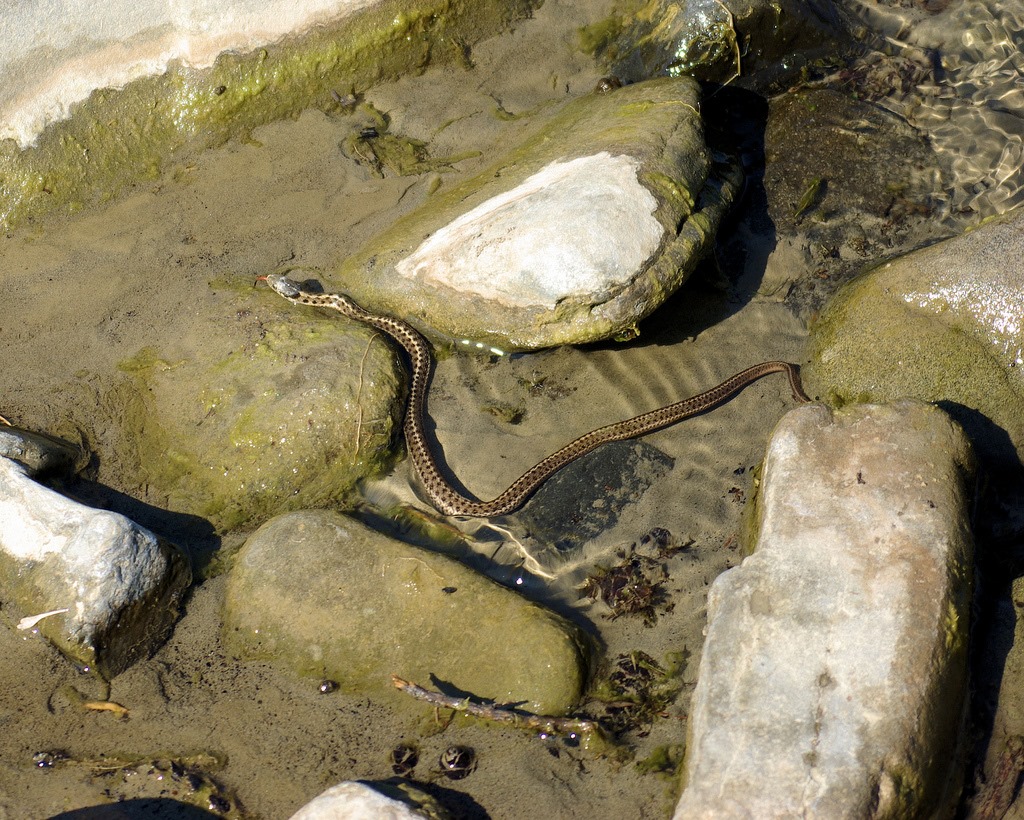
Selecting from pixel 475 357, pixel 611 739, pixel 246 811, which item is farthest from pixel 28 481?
pixel 611 739

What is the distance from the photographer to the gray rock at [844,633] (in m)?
3.89

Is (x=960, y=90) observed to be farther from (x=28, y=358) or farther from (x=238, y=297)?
(x=28, y=358)

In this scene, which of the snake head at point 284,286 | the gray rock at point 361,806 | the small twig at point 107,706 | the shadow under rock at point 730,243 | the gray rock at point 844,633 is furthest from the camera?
the shadow under rock at point 730,243

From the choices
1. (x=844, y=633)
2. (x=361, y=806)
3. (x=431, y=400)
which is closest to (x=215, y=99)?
(x=431, y=400)

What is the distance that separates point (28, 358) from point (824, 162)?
23.0 feet

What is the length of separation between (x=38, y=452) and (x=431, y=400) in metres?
2.72

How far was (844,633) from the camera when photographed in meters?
4.27

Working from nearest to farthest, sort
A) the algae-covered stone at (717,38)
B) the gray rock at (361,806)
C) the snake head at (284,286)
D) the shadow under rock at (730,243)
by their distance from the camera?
1. the gray rock at (361,806)
2. the snake head at (284,286)
3. the shadow under rock at (730,243)
4. the algae-covered stone at (717,38)

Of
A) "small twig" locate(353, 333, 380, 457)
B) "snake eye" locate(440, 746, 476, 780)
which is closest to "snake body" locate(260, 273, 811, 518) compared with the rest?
"small twig" locate(353, 333, 380, 457)

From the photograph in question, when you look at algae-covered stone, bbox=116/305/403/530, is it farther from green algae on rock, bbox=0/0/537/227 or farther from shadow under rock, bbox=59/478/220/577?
green algae on rock, bbox=0/0/537/227

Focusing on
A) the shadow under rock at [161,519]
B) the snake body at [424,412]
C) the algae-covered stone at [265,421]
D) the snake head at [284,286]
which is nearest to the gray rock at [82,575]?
the shadow under rock at [161,519]

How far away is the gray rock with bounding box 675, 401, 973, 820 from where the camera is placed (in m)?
3.89

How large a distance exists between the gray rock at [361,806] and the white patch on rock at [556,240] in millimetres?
3373

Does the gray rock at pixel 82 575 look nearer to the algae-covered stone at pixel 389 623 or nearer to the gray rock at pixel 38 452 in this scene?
the gray rock at pixel 38 452
